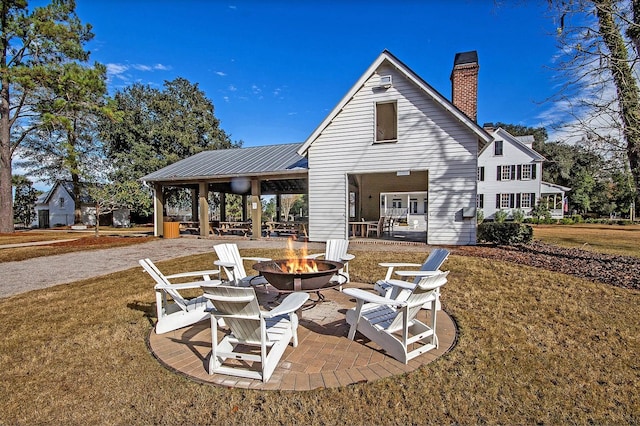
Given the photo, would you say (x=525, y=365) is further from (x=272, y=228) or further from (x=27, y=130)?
(x=27, y=130)

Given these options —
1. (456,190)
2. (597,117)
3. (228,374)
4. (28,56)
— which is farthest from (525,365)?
(28,56)

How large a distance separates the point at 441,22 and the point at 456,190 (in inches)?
235

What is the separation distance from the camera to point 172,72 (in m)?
34.9

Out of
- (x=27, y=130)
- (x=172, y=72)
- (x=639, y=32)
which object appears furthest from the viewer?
(x=172, y=72)

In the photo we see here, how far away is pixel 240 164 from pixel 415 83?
9190 millimetres

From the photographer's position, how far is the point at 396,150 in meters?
12.1

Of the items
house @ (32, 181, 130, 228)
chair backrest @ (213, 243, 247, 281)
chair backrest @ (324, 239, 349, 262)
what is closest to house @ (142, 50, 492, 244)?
chair backrest @ (324, 239, 349, 262)

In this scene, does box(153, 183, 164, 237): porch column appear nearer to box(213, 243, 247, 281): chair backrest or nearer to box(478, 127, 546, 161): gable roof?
box(213, 243, 247, 281): chair backrest

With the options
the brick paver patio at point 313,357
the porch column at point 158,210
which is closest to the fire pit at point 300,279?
the brick paver patio at point 313,357

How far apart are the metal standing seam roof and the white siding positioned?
4.89 ft

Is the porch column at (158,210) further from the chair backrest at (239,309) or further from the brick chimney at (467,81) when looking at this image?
the chair backrest at (239,309)

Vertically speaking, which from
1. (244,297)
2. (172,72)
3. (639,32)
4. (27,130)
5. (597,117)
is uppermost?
(172,72)

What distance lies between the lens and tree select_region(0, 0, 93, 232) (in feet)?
70.6

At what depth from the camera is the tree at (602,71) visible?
762 centimetres
